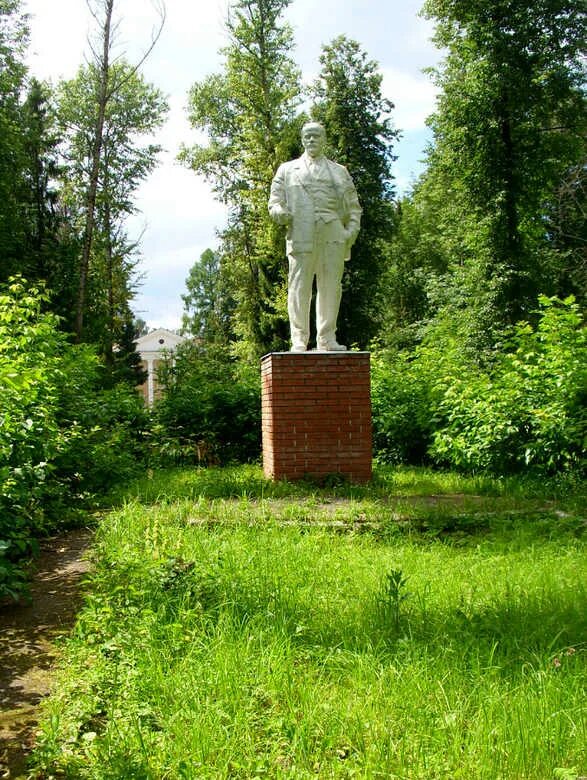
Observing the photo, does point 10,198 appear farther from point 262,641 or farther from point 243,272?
point 262,641

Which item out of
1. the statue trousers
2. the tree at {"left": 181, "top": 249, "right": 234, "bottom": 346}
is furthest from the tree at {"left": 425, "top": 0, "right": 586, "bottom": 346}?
the tree at {"left": 181, "top": 249, "right": 234, "bottom": 346}

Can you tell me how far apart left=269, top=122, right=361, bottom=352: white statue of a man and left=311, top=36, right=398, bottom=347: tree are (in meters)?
15.1

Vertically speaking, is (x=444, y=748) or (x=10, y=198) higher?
(x=10, y=198)

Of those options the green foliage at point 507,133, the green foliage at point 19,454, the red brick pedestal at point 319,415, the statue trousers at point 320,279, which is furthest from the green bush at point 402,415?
the green foliage at point 507,133

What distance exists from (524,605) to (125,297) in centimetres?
2478

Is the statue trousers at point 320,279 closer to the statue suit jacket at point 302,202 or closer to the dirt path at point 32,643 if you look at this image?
the statue suit jacket at point 302,202

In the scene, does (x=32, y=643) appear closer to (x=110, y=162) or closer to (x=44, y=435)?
(x=44, y=435)

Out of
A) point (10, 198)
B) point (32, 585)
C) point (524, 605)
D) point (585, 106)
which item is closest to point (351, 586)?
point (524, 605)

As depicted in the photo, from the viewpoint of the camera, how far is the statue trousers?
6.76 m

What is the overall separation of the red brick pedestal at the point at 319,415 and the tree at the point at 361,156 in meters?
15.6

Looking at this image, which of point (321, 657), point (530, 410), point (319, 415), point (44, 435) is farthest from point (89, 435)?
point (321, 657)

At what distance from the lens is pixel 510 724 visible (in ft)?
6.32

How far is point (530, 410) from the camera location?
6613 millimetres

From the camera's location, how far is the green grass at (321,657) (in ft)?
6.13
